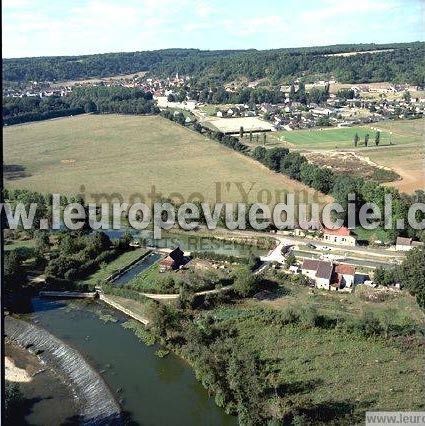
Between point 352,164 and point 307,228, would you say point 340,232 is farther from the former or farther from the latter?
point 352,164

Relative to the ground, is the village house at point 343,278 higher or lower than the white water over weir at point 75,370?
higher

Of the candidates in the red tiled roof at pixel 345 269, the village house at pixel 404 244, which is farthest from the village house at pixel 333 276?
the village house at pixel 404 244

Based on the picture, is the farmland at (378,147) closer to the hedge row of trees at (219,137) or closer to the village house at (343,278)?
the hedge row of trees at (219,137)

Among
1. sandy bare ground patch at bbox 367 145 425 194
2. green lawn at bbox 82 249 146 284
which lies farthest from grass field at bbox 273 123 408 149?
green lawn at bbox 82 249 146 284

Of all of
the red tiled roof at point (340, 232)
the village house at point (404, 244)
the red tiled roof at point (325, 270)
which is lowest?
the red tiled roof at point (325, 270)

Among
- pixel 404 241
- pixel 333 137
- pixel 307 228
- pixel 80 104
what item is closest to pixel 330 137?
pixel 333 137

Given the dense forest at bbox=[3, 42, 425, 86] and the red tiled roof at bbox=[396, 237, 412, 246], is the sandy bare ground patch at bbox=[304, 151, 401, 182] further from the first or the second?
the dense forest at bbox=[3, 42, 425, 86]

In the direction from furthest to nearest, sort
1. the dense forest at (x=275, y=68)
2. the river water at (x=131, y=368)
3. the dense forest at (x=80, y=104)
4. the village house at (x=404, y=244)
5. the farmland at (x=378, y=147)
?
the dense forest at (x=275, y=68) < the dense forest at (x=80, y=104) < the farmland at (x=378, y=147) < the village house at (x=404, y=244) < the river water at (x=131, y=368)
